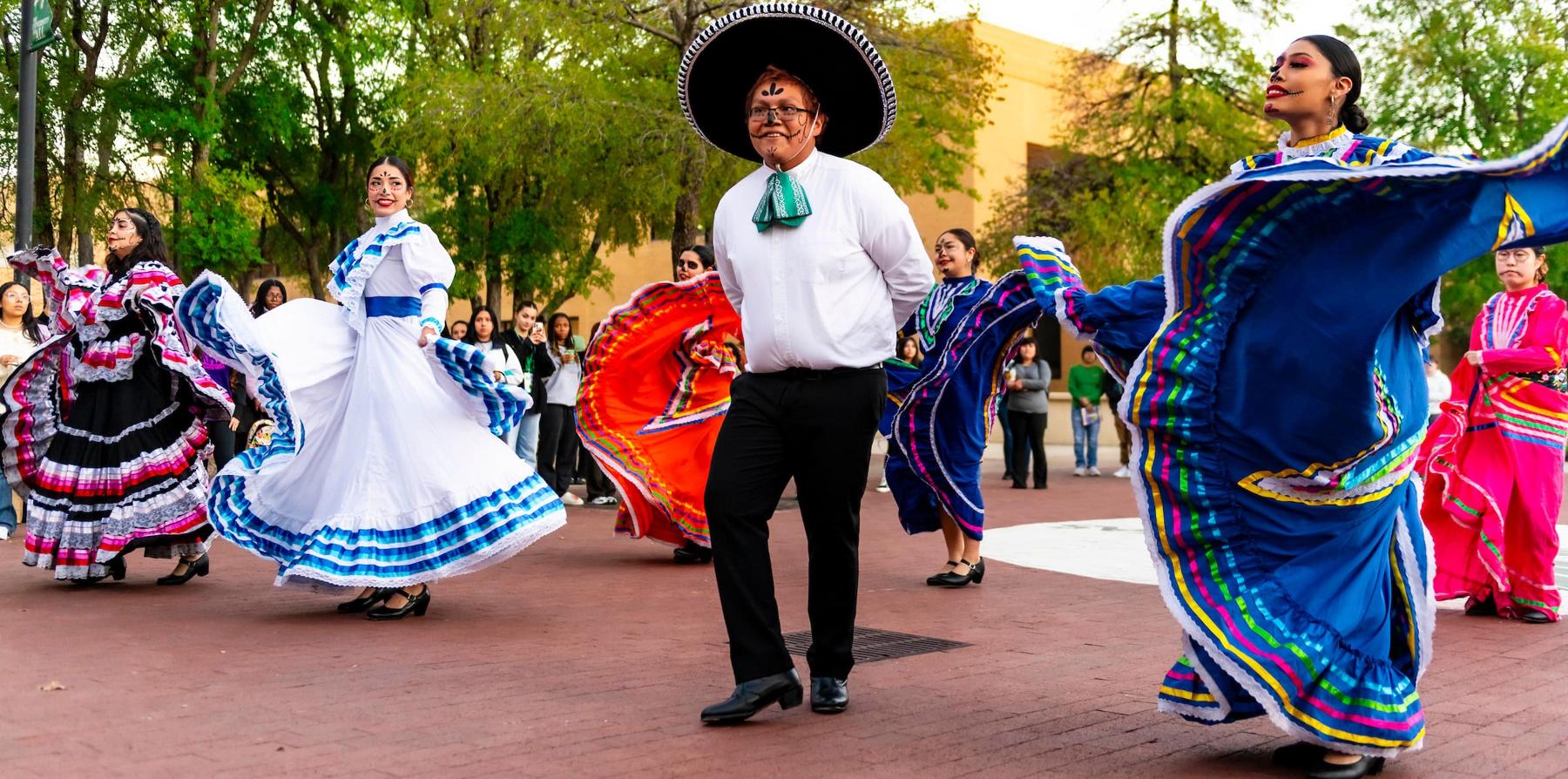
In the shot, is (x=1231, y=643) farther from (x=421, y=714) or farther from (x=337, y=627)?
(x=337, y=627)

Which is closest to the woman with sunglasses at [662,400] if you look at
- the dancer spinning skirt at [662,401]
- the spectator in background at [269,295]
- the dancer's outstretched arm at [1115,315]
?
the dancer spinning skirt at [662,401]

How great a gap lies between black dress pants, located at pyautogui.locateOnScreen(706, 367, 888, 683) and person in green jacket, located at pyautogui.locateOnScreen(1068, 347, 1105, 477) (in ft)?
46.8

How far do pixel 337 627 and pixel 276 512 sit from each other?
73cm

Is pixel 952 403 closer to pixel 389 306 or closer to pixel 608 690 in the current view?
pixel 389 306

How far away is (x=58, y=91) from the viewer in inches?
842

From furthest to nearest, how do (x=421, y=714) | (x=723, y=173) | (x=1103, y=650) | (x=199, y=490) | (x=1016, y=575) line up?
(x=723, y=173)
(x=1016, y=575)
(x=199, y=490)
(x=1103, y=650)
(x=421, y=714)

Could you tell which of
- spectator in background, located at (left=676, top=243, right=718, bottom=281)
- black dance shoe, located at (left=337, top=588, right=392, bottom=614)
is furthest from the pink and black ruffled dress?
spectator in background, located at (left=676, top=243, right=718, bottom=281)

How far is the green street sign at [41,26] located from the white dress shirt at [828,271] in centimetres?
979

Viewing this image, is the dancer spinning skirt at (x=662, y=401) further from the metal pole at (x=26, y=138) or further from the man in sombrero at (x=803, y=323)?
the metal pole at (x=26, y=138)

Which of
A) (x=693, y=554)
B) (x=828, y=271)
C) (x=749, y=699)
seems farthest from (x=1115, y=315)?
(x=693, y=554)

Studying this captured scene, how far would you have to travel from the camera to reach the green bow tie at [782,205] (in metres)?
4.85

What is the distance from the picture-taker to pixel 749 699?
4.64 metres

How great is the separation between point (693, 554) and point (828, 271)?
4681mm

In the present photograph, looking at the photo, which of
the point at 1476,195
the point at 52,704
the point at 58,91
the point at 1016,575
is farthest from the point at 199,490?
the point at 58,91
